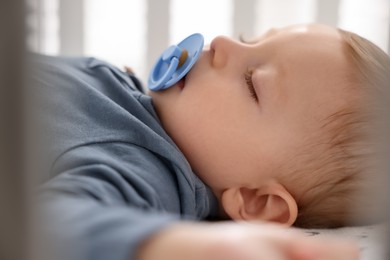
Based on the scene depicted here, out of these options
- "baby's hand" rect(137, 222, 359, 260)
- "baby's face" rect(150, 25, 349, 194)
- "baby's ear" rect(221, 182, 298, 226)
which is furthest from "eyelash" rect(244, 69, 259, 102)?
"baby's hand" rect(137, 222, 359, 260)

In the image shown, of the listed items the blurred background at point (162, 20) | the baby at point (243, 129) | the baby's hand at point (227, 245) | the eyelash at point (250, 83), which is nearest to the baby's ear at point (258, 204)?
the baby at point (243, 129)

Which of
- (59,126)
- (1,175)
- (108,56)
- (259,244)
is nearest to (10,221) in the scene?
(1,175)

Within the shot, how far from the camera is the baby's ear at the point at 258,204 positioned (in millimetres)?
683

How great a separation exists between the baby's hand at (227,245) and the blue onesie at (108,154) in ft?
0.05

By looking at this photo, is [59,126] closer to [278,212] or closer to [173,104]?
[173,104]

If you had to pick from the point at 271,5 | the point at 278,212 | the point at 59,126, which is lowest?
the point at 278,212

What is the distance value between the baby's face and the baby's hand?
0.32 m

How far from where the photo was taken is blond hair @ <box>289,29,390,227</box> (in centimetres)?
65

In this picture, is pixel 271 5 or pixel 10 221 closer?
pixel 10 221

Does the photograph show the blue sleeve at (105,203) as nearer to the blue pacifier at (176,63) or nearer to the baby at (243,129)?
the baby at (243,129)

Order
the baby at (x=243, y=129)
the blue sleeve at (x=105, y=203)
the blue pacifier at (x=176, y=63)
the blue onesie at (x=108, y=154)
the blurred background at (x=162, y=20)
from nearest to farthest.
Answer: the blue sleeve at (x=105, y=203) < the blue onesie at (x=108, y=154) < the baby at (x=243, y=129) < the blue pacifier at (x=176, y=63) < the blurred background at (x=162, y=20)

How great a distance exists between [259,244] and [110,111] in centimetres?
37

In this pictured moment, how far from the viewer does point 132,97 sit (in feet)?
2.37

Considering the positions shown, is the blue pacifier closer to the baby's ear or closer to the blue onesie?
the blue onesie
